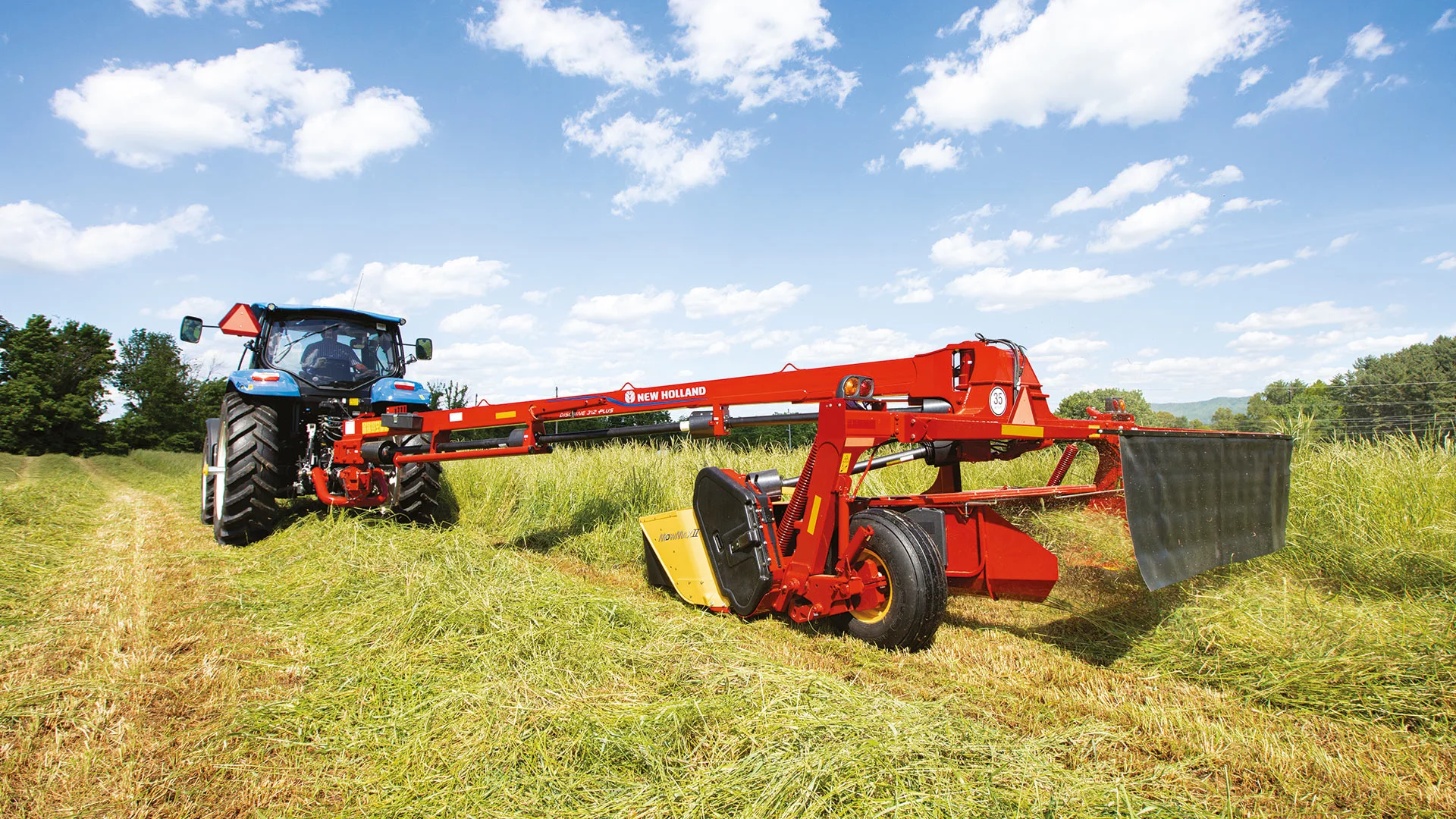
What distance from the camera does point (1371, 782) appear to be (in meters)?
2.34

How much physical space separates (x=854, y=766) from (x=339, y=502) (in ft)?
18.4

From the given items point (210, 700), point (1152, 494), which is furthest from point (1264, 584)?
point (210, 700)

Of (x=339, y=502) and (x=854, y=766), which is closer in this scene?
(x=854, y=766)

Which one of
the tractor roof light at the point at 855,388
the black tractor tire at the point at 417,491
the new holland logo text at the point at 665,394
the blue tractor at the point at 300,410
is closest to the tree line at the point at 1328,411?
the tractor roof light at the point at 855,388

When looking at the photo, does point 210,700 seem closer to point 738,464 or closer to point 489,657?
point 489,657

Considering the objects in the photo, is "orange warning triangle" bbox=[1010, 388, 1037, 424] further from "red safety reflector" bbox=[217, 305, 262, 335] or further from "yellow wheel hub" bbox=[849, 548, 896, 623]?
"red safety reflector" bbox=[217, 305, 262, 335]

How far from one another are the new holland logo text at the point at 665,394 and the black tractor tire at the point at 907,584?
150 centimetres

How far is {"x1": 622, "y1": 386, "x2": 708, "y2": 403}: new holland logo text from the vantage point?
15.2ft

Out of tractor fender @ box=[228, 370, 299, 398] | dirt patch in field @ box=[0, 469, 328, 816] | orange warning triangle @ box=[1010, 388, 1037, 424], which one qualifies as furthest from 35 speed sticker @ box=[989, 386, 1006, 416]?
tractor fender @ box=[228, 370, 299, 398]

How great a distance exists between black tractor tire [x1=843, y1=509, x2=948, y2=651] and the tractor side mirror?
6450 millimetres

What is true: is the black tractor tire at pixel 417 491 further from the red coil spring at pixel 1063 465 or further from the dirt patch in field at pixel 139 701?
the red coil spring at pixel 1063 465

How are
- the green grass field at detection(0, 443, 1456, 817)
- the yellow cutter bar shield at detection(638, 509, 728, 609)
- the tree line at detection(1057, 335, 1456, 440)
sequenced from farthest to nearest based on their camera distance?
the tree line at detection(1057, 335, 1456, 440) < the yellow cutter bar shield at detection(638, 509, 728, 609) < the green grass field at detection(0, 443, 1456, 817)

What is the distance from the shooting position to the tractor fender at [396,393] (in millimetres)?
6898

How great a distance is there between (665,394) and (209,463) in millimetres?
5315
